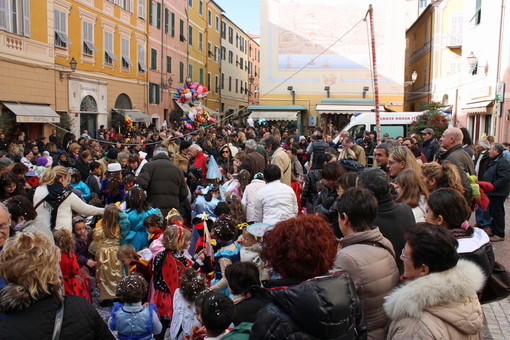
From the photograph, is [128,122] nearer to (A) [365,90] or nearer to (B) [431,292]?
(A) [365,90]

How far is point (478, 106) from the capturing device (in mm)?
20469

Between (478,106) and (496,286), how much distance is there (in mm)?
19880

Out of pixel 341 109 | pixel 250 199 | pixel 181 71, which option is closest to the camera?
pixel 250 199

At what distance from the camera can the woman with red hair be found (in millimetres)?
1813

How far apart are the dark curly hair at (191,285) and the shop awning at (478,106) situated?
A: 18.4 metres

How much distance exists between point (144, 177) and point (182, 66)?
30.7 m

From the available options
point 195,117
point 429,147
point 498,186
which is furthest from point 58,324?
point 195,117

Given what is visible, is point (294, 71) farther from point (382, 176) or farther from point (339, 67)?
point (382, 176)

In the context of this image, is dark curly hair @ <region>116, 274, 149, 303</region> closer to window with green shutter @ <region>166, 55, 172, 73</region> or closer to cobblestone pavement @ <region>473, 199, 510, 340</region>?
cobblestone pavement @ <region>473, 199, 510, 340</region>

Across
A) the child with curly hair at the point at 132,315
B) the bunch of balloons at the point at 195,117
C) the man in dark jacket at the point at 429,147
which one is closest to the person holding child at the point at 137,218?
the child with curly hair at the point at 132,315

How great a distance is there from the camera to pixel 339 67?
3319 cm

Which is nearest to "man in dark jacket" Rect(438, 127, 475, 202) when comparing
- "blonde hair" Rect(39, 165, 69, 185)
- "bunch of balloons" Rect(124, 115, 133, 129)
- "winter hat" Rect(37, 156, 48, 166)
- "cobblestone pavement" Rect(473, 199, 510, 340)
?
"cobblestone pavement" Rect(473, 199, 510, 340)

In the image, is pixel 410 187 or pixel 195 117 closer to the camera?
pixel 410 187

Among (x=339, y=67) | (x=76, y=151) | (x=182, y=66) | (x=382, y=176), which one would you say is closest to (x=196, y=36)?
(x=182, y=66)
